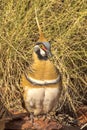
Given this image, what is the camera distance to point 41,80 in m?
3.13

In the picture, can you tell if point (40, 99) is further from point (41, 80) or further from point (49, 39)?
point (49, 39)

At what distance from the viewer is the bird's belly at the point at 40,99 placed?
3.14 m

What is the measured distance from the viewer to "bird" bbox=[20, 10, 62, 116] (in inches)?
123

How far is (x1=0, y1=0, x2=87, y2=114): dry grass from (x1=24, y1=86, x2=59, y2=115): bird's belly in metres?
0.74

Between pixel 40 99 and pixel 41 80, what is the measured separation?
0.49ft

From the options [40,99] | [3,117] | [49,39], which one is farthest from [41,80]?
[49,39]

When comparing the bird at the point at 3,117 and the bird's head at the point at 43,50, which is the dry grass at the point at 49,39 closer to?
the bird at the point at 3,117

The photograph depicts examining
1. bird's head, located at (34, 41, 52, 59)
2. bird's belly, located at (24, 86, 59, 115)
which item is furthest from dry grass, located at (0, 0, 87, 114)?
bird's head, located at (34, 41, 52, 59)

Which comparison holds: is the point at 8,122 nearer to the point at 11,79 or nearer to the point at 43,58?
the point at 43,58

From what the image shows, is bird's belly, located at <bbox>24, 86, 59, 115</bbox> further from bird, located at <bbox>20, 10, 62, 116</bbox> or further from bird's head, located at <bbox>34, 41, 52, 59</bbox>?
bird's head, located at <bbox>34, 41, 52, 59</bbox>

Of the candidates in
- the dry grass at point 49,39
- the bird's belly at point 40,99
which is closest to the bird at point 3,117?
the bird's belly at point 40,99

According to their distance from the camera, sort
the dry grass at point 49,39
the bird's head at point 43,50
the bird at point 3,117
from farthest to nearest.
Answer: the dry grass at point 49,39 < the bird at point 3,117 < the bird's head at point 43,50

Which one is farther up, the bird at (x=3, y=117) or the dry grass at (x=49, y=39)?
the dry grass at (x=49, y=39)

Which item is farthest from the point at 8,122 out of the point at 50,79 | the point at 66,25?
the point at 66,25
